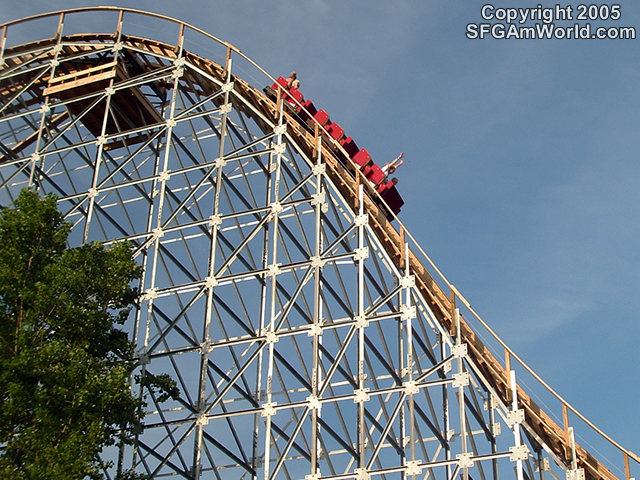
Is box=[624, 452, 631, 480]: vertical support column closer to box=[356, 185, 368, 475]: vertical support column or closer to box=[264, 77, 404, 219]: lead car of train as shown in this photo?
box=[356, 185, 368, 475]: vertical support column

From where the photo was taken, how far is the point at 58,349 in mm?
12758

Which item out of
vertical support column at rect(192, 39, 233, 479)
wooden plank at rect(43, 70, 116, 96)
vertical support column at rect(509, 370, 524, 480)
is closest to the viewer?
vertical support column at rect(509, 370, 524, 480)

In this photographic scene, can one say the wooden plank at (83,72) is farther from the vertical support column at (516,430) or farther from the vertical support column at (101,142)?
the vertical support column at (516,430)

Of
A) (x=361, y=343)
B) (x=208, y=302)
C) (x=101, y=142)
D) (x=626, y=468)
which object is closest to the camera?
(x=626, y=468)

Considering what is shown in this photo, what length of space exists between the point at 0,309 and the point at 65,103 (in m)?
A: 7.72

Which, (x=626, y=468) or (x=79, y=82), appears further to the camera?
(x=79, y=82)

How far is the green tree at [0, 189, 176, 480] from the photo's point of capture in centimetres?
1225

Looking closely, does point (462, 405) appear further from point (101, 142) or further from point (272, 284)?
point (101, 142)

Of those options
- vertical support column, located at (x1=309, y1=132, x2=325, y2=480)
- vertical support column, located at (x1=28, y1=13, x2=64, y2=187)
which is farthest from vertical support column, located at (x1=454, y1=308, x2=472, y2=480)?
vertical support column, located at (x1=28, y1=13, x2=64, y2=187)

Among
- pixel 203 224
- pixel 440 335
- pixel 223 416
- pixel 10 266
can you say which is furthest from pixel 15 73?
pixel 440 335

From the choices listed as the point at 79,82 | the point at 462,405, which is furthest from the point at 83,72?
the point at 462,405

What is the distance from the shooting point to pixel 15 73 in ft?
67.6

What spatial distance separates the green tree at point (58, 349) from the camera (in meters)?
12.2

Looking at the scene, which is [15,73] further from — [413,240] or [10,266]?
[413,240]
